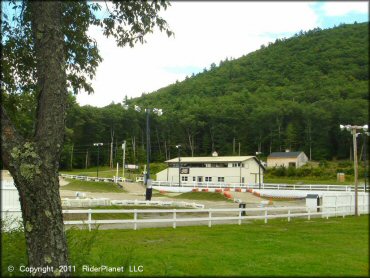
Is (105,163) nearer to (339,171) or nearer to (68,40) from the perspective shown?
(339,171)

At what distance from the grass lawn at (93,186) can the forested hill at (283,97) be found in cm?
1092

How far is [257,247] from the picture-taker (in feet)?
36.2

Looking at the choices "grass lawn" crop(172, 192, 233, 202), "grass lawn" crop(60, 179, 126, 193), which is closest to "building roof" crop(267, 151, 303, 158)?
"grass lawn" crop(172, 192, 233, 202)

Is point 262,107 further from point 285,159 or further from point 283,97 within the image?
point 285,159

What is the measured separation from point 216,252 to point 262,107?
20682 mm

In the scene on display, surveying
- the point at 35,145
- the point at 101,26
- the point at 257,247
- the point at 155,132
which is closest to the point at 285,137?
the point at 155,132

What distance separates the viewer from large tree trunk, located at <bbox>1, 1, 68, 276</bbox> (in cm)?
386

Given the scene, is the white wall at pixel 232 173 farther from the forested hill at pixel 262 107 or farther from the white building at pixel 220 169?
the forested hill at pixel 262 107

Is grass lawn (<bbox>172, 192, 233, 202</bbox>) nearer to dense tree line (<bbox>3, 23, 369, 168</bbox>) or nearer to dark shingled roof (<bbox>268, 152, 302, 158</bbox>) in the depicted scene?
dense tree line (<bbox>3, 23, 369, 168</bbox>)

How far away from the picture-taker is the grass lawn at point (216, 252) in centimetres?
519

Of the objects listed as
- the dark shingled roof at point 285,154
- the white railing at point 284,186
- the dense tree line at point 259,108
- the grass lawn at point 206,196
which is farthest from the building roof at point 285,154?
the grass lawn at point 206,196

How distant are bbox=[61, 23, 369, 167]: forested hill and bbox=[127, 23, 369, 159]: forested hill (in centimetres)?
2

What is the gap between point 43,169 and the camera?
3961mm

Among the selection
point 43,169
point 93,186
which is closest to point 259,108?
point 93,186
